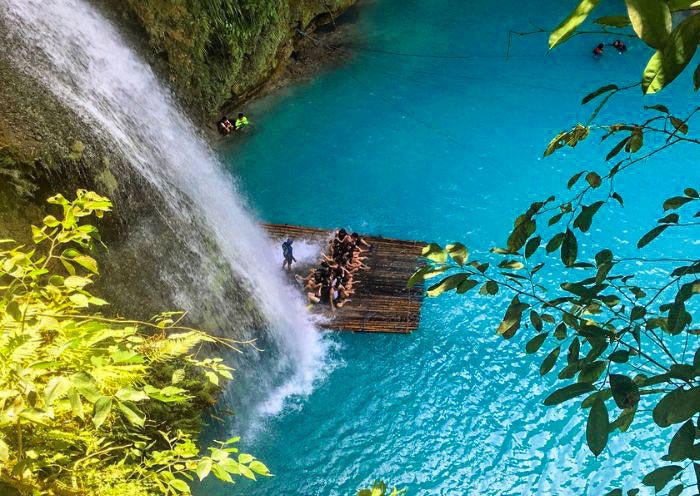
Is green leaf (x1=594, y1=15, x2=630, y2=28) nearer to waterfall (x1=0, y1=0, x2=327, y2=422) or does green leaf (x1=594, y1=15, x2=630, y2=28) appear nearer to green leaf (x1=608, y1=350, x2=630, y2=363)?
green leaf (x1=608, y1=350, x2=630, y2=363)

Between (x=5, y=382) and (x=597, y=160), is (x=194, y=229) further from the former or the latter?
(x=597, y=160)

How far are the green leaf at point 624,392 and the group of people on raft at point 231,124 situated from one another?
30.9 ft

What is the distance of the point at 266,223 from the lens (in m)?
8.09

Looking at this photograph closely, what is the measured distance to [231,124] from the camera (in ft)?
32.4

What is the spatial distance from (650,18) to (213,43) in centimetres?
998

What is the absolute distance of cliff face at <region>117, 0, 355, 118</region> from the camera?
9.11 m

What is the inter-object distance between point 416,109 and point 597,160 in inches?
136

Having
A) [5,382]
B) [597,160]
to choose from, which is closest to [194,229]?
[5,382]

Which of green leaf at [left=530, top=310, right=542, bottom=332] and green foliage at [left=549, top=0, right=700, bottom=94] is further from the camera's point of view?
green leaf at [left=530, top=310, right=542, bottom=332]

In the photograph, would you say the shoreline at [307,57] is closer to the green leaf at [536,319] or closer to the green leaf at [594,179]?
the green leaf at [594,179]

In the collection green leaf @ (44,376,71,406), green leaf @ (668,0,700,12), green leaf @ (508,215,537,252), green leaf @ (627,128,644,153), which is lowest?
green leaf @ (44,376,71,406)

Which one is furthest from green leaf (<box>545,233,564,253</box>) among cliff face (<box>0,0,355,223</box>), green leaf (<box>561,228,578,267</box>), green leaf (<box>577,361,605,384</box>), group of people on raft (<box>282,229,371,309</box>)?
group of people on raft (<box>282,229,371,309</box>)

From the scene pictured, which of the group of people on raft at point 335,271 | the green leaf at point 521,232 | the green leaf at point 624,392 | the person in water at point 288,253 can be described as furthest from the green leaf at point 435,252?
the person in water at point 288,253

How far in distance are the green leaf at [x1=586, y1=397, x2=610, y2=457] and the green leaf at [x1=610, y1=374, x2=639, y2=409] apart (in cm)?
4
